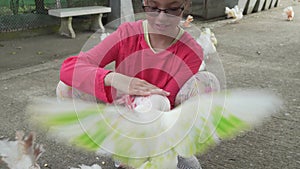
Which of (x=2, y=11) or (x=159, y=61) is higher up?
(x=159, y=61)

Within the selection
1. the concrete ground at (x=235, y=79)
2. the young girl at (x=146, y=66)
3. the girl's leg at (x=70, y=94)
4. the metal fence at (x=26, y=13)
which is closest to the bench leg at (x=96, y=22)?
the concrete ground at (x=235, y=79)

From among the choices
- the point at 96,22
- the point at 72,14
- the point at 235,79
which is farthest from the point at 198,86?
the point at 96,22

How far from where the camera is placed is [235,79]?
11.9 feet

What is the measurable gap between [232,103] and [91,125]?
1.56 feet

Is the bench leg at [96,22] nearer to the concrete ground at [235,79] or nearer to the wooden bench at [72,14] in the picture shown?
the wooden bench at [72,14]

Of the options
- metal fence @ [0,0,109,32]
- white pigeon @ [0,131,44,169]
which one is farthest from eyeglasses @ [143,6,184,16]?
metal fence @ [0,0,109,32]

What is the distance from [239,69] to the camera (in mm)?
3996

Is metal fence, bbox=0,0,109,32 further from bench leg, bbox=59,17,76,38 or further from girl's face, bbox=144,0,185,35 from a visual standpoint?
girl's face, bbox=144,0,185,35

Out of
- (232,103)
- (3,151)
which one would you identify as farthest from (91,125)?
(232,103)

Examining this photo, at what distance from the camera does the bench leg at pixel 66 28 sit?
5399 millimetres

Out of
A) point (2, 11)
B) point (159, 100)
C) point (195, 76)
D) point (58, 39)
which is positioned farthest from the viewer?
point (58, 39)

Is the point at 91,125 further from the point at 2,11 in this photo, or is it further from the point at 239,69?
the point at 2,11

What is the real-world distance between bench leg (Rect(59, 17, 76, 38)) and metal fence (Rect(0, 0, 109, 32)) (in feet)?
0.54

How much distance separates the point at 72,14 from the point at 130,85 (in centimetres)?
414
